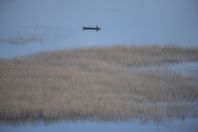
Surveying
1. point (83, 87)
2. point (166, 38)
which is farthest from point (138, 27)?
point (83, 87)

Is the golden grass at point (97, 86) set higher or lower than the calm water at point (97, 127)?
higher

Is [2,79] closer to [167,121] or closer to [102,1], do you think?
[102,1]

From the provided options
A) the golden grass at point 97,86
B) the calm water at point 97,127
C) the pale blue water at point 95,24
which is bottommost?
the calm water at point 97,127

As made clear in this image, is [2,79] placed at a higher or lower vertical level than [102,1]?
lower

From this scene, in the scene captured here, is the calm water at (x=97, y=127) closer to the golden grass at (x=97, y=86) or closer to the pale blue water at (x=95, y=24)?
the golden grass at (x=97, y=86)

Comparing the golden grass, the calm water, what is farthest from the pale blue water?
the calm water

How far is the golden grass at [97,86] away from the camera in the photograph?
3.29 meters

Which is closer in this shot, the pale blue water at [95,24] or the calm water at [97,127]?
the calm water at [97,127]

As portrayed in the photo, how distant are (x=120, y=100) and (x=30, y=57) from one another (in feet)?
2.89

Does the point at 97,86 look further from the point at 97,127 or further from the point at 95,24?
the point at 95,24

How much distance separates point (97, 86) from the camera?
336 centimetres

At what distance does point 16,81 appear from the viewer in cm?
339

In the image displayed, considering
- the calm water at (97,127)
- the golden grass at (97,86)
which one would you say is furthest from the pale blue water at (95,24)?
the calm water at (97,127)

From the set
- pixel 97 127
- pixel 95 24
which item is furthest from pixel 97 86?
pixel 95 24
